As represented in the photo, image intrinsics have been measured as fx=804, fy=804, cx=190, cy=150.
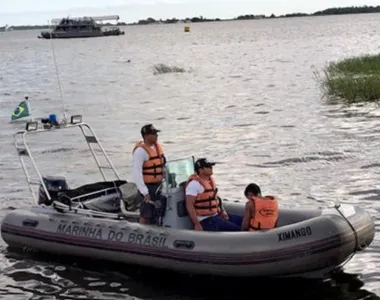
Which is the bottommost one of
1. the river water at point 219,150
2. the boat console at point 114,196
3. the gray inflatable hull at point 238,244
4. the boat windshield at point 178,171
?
the river water at point 219,150

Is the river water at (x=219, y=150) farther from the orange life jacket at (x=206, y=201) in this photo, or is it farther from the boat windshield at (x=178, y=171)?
the boat windshield at (x=178, y=171)

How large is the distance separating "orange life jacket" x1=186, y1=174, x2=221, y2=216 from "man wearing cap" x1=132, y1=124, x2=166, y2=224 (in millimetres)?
676

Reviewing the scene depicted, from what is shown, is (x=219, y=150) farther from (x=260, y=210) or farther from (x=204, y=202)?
(x=260, y=210)

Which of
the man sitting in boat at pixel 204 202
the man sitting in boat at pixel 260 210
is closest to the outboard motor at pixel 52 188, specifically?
the man sitting in boat at pixel 204 202

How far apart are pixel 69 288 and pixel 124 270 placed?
0.80 metres

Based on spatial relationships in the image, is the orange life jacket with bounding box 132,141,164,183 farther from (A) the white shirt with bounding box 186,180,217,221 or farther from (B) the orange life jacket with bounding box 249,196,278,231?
(B) the orange life jacket with bounding box 249,196,278,231

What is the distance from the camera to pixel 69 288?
10430 mm

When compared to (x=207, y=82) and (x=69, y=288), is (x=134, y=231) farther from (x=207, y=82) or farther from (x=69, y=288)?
(x=207, y=82)

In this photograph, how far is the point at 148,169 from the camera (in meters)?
10.8

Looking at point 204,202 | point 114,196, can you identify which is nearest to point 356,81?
point 114,196

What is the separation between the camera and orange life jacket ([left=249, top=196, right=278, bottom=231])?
9758 mm

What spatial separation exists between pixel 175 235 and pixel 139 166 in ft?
3.76

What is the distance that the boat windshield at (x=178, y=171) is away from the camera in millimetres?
10477

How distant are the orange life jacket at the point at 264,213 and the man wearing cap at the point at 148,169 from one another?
1480mm
